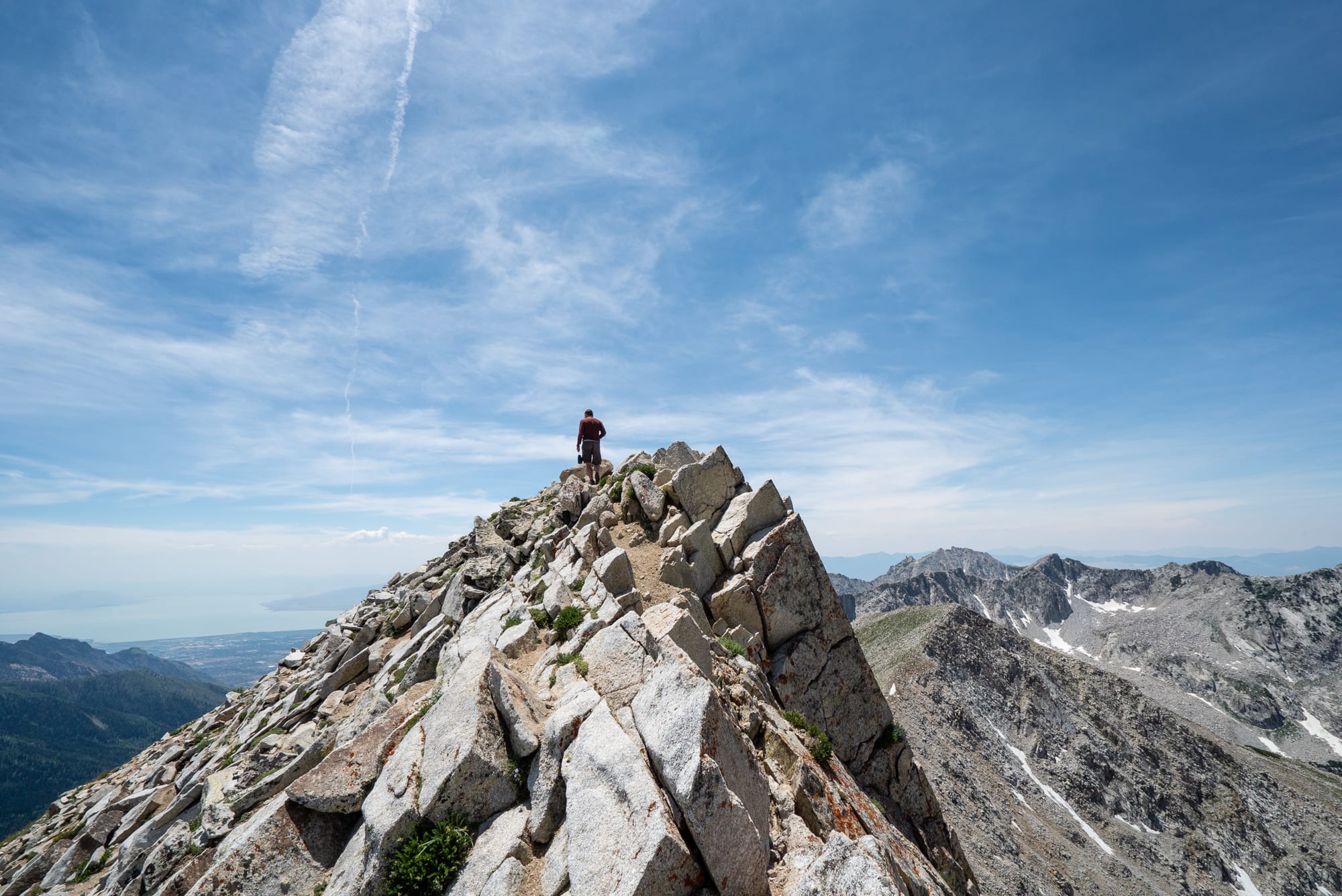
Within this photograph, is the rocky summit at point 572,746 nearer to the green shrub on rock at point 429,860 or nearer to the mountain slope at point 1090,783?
the green shrub on rock at point 429,860

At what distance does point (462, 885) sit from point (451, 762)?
2.38m

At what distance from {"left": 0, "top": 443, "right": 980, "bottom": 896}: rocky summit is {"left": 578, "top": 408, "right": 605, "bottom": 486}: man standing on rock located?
185 cm

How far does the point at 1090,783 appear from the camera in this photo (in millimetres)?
111812

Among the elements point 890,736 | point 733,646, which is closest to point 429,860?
point 733,646

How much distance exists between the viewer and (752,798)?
→ 42.0 feet

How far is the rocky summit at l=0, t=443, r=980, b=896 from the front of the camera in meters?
11.7

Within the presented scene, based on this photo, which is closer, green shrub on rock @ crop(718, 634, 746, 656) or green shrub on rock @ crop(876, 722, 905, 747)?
green shrub on rock @ crop(718, 634, 746, 656)

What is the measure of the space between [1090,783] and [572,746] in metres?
142

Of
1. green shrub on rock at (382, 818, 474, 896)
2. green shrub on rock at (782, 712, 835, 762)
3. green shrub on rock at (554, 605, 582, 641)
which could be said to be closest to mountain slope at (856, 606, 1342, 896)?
green shrub on rock at (782, 712, 835, 762)

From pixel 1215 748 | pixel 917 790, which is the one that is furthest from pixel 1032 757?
pixel 917 790

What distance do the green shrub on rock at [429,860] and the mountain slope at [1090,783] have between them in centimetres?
8750

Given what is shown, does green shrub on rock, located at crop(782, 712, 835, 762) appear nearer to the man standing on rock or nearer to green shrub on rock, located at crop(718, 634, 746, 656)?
green shrub on rock, located at crop(718, 634, 746, 656)

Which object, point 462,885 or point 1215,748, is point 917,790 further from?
point 1215,748

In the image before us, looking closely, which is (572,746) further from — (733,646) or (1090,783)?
(1090,783)
